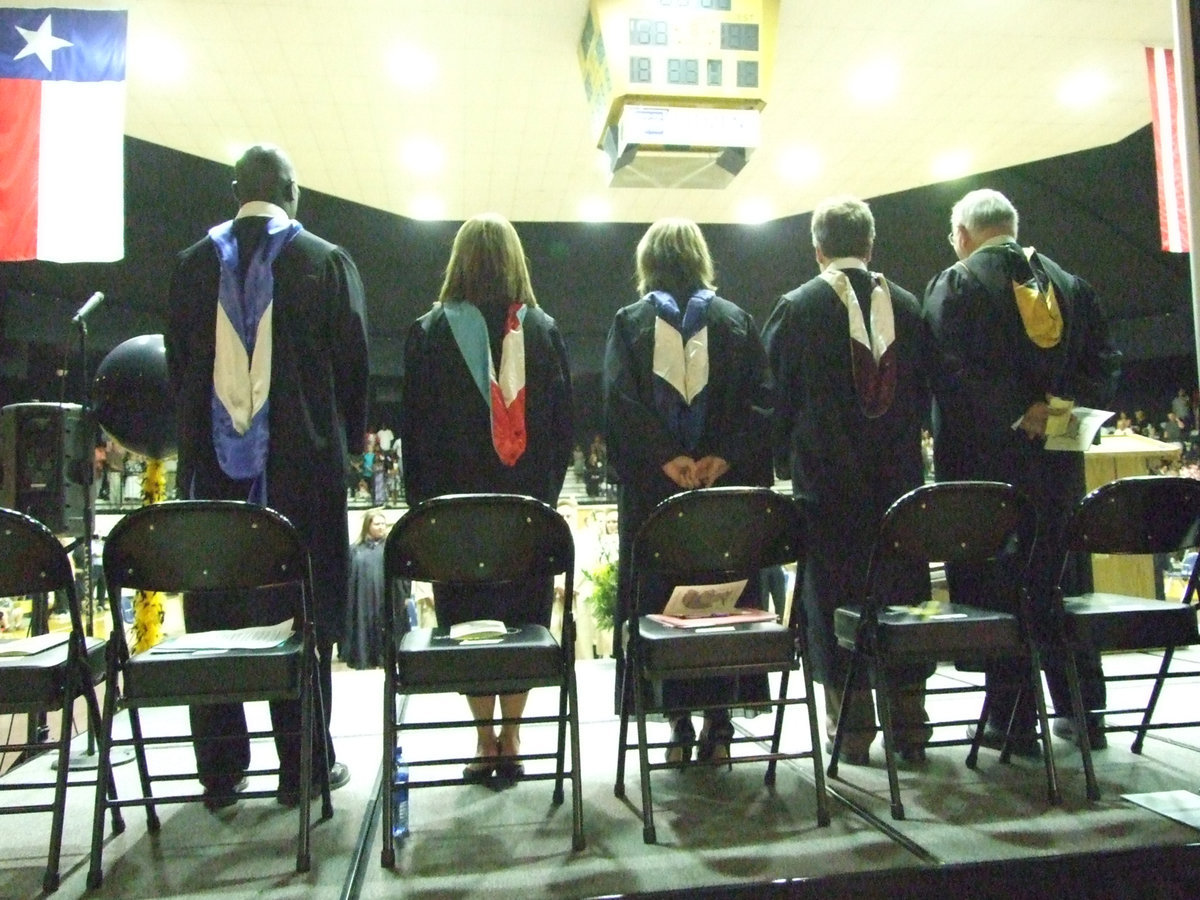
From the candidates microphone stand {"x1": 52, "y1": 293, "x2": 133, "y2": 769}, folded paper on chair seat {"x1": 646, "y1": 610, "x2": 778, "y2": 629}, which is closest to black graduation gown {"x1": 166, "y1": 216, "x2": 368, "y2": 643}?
microphone stand {"x1": 52, "y1": 293, "x2": 133, "y2": 769}

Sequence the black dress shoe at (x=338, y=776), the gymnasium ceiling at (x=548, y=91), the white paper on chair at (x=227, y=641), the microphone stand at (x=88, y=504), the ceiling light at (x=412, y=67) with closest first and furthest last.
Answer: the white paper on chair at (x=227, y=641)
the black dress shoe at (x=338, y=776)
the microphone stand at (x=88, y=504)
the gymnasium ceiling at (x=548, y=91)
the ceiling light at (x=412, y=67)

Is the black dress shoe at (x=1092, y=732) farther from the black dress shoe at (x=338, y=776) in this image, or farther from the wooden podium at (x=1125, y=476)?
the black dress shoe at (x=338, y=776)

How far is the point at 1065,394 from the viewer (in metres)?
2.76

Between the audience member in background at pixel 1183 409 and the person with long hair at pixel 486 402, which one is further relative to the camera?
the audience member in background at pixel 1183 409

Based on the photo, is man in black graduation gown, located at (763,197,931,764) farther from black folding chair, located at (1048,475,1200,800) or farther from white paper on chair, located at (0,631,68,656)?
white paper on chair, located at (0,631,68,656)

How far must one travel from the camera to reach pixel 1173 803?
211 cm

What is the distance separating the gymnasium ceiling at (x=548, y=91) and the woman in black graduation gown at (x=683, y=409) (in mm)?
2824

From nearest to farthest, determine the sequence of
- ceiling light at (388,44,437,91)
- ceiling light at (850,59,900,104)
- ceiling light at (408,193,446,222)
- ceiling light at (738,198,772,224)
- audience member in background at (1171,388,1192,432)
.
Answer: ceiling light at (388,44,437,91) → ceiling light at (850,59,900,104) → ceiling light at (408,193,446,222) → ceiling light at (738,198,772,224) → audience member in background at (1171,388,1192,432)

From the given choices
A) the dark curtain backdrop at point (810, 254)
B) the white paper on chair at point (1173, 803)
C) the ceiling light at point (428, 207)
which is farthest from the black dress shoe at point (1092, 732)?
the ceiling light at point (428, 207)

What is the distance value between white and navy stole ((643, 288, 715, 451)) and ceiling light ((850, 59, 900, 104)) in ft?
12.4

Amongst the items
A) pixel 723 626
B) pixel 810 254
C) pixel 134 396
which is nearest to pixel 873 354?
pixel 723 626

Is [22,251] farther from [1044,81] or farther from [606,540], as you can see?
[1044,81]

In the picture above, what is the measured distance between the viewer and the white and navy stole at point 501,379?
2482 millimetres

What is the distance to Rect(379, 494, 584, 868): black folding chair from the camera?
1982 mm
